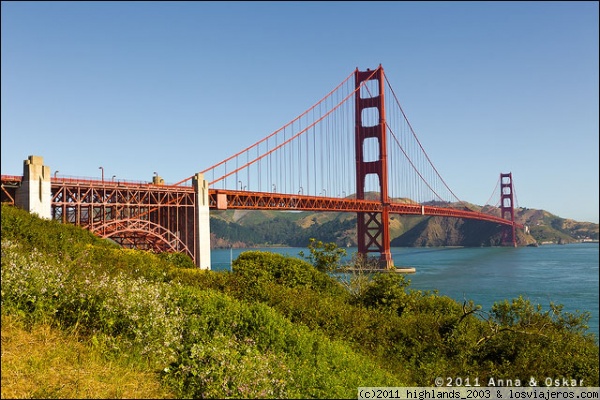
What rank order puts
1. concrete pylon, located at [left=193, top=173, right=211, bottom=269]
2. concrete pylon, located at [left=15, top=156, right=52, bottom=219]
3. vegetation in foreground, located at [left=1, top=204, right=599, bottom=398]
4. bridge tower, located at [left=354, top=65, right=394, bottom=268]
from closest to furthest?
1. vegetation in foreground, located at [left=1, top=204, right=599, bottom=398]
2. concrete pylon, located at [left=15, top=156, right=52, bottom=219]
3. concrete pylon, located at [left=193, top=173, right=211, bottom=269]
4. bridge tower, located at [left=354, top=65, right=394, bottom=268]

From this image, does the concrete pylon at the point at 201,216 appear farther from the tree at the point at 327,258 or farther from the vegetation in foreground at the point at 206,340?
the vegetation in foreground at the point at 206,340

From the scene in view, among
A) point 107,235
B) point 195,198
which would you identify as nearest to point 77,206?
point 107,235

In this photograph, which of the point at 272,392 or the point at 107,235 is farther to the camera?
the point at 107,235

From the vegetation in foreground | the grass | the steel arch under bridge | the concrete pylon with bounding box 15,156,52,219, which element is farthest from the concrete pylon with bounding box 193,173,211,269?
the grass

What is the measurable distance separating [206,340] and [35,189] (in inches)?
1070

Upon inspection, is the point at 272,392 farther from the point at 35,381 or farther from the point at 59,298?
the point at 59,298

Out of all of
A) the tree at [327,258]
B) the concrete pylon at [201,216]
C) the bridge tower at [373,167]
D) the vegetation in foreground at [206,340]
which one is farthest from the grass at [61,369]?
the bridge tower at [373,167]

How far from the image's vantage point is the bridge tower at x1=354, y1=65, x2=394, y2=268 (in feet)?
257

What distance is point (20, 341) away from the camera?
25.1 feet

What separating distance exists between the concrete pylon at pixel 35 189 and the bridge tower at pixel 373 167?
5069 centimetres

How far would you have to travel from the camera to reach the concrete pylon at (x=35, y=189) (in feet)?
101

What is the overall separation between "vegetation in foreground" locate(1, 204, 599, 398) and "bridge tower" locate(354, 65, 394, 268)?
60462mm

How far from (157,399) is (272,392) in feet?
5.35

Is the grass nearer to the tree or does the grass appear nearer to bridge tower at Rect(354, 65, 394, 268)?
the tree
